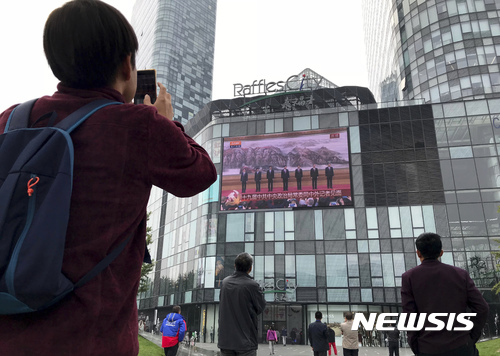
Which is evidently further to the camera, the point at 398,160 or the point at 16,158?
the point at 398,160

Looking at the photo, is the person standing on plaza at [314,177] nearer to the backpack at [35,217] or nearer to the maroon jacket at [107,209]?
the maroon jacket at [107,209]

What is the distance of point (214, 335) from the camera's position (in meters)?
34.9

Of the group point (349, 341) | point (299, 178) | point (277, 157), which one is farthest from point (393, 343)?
point (277, 157)

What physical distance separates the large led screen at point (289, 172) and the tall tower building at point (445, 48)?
13.1m

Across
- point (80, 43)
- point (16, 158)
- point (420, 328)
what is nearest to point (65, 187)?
point (16, 158)

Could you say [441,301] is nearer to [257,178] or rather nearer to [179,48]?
[257,178]

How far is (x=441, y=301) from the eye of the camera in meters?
3.68

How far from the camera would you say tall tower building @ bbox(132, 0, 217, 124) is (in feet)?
332

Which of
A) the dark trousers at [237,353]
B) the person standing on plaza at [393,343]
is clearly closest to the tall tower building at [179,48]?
the person standing on plaza at [393,343]

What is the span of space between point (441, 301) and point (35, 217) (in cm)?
380

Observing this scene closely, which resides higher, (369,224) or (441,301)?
(369,224)

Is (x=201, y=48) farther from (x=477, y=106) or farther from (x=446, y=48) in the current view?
(x=477, y=106)

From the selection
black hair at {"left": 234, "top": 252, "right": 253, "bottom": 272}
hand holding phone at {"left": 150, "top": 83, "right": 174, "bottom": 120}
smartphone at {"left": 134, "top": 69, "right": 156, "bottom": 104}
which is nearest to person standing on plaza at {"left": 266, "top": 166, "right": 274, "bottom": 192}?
black hair at {"left": 234, "top": 252, "right": 253, "bottom": 272}

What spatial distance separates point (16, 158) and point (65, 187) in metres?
0.18
